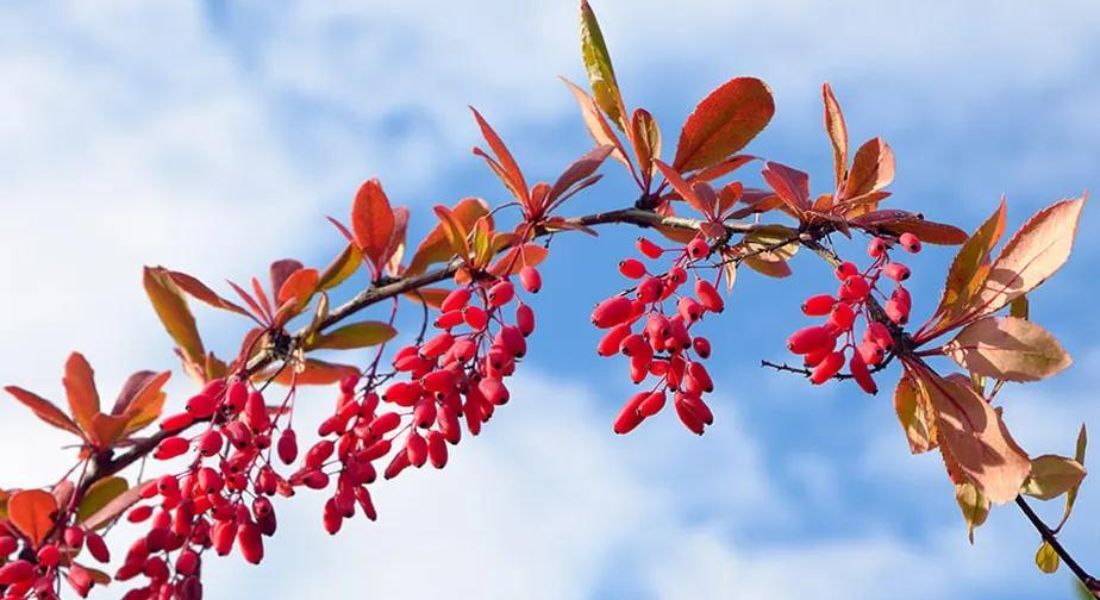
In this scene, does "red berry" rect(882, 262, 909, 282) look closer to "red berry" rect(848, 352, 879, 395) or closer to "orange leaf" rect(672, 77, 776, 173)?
"red berry" rect(848, 352, 879, 395)

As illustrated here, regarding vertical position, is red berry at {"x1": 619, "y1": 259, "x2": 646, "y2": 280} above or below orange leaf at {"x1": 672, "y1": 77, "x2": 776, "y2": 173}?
below

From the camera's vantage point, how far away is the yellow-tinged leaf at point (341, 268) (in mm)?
1756

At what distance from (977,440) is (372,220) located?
852 millimetres

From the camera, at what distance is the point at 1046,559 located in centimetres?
196

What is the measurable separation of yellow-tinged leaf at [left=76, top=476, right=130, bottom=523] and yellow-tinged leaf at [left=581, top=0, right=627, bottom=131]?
0.93 m

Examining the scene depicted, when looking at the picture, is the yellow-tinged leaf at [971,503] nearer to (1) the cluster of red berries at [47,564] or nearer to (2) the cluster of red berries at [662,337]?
(2) the cluster of red berries at [662,337]

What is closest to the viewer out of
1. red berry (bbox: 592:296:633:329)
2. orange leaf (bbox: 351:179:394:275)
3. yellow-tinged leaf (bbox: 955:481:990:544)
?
red berry (bbox: 592:296:633:329)

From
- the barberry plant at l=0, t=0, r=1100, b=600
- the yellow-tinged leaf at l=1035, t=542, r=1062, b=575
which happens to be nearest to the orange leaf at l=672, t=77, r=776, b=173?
the barberry plant at l=0, t=0, r=1100, b=600

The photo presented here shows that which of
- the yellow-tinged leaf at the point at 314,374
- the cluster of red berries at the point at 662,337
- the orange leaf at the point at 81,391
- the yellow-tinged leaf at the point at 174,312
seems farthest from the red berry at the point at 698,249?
the orange leaf at the point at 81,391

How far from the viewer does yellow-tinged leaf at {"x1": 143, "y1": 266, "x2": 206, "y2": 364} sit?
6.04ft

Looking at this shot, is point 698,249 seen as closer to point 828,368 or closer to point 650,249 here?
point 650,249

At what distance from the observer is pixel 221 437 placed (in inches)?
67.7

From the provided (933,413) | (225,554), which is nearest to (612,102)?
(933,413)

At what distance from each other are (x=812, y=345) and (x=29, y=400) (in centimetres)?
115
